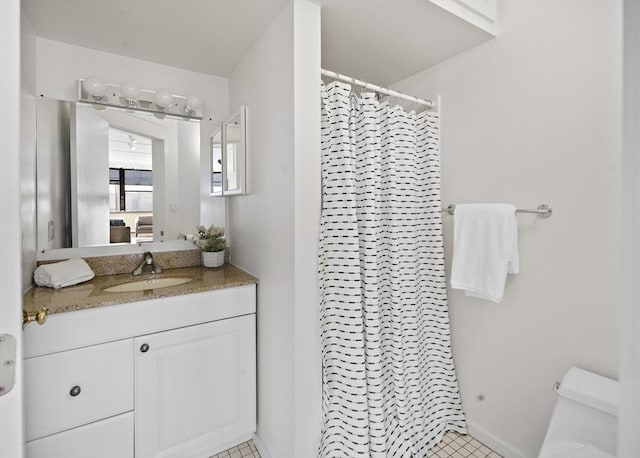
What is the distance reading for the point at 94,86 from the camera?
175cm

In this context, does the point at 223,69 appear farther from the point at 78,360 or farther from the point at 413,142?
the point at 78,360

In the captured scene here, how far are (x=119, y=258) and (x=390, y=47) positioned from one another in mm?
2033

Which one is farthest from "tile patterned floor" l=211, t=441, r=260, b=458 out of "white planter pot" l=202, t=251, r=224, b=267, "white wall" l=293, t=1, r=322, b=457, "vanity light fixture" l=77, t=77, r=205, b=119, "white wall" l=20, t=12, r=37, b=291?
"vanity light fixture" l=77, t=77, r=205, b=119

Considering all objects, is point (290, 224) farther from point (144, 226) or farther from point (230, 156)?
point (144, 226)

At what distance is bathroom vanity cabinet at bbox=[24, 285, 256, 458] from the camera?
1.28 metres

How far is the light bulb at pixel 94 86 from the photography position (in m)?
1.75

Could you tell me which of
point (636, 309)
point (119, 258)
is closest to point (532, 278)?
point (636, 309)

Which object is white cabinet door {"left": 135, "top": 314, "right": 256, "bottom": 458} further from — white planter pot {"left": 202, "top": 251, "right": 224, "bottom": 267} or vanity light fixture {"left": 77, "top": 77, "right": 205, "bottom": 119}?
vanity light fixture {"left": 77, "top": 77, "right": 205, "bottom": 119}

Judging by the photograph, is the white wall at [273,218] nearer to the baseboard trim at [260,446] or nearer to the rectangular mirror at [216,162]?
the baseboard trim at [260,446]

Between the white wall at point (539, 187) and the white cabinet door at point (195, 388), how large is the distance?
1.26m

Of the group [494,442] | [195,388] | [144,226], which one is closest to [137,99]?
[144,226]

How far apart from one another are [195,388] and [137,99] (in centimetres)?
171

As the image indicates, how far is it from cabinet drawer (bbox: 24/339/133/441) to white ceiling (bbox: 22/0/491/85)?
1544 mm

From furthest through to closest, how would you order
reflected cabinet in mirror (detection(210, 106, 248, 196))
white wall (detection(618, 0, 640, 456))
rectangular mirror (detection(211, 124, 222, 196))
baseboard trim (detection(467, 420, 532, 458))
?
rectangular mirror (detection(211, 124, 222, 196)) < reflected cabinet in mirror (detection(210, 106, 248, 196)) < baseboard trim (detection(467, 420, 532, 458)) < white wall (detection(618, 0, 640, 456))
